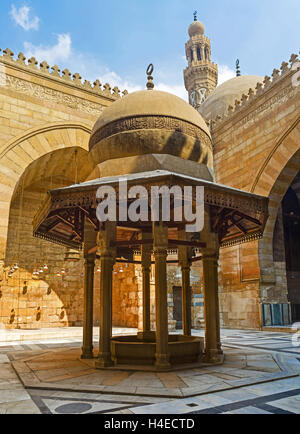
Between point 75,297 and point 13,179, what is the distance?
590 cm

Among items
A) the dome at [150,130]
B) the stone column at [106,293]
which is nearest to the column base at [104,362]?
the stone column at [106,293]

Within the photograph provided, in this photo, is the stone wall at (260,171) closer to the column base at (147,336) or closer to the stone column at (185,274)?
the stone column at (185,274)

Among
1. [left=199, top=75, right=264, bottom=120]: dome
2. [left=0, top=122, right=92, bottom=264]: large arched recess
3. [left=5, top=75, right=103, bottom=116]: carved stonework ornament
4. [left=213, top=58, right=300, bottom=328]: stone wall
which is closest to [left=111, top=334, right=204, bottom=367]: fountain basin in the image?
[left=0, top=122, right=92, bottom=264]: large arched recess

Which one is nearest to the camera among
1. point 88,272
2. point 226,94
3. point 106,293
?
point 106,293

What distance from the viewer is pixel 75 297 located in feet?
48.8

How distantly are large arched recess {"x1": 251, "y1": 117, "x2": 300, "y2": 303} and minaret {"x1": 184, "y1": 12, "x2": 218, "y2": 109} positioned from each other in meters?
15.1

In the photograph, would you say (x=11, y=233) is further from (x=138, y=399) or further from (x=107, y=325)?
(x=138, y=399)

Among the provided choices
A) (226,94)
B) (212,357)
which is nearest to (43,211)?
(212,357)

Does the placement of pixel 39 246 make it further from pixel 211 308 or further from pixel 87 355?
pixel 211 308

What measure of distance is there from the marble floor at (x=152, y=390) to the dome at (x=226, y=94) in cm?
1434

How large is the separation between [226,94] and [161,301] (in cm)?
1556

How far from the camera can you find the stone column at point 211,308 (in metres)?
5.30

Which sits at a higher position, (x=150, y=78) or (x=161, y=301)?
(x=150, y=78)

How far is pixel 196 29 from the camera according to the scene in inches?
1156
